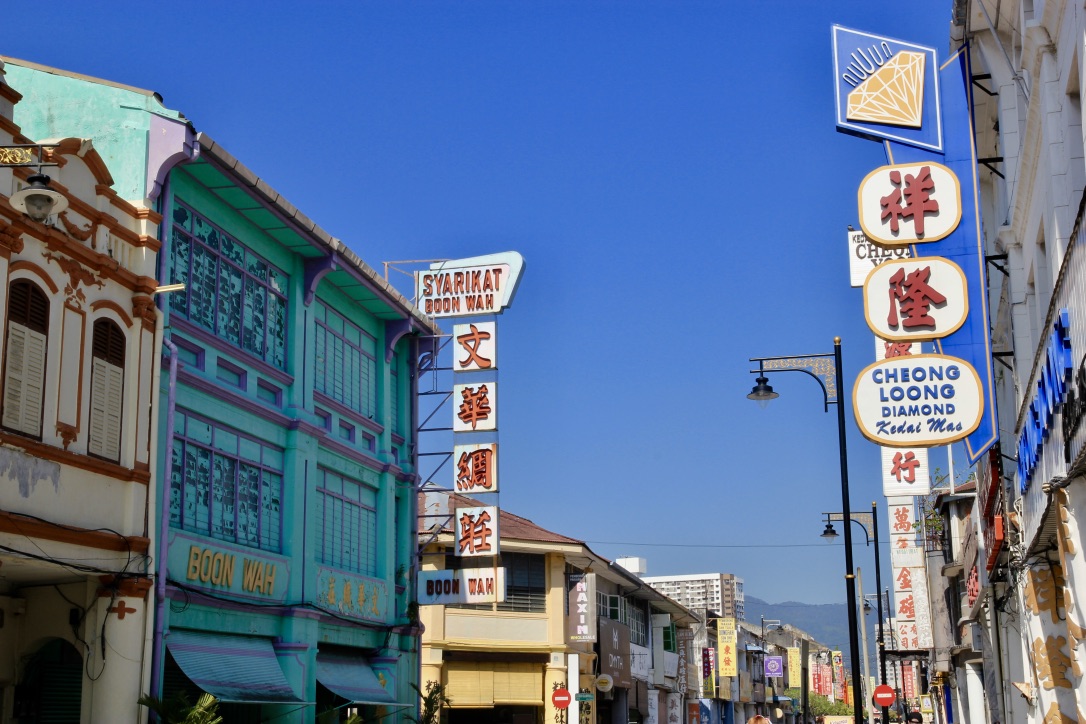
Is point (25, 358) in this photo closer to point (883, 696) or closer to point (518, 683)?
point (883, 696)

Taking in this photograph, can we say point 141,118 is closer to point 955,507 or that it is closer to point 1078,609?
point 1078,609

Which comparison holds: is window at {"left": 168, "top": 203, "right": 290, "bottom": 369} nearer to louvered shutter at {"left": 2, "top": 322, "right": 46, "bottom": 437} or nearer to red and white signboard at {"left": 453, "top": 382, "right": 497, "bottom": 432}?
louvered shutter at {"left": 2, "top": 322, "right": 46, "bottom": 437}

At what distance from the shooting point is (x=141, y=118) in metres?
19.3

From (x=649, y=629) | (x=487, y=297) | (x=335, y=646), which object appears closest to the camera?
(x=335, y=646)

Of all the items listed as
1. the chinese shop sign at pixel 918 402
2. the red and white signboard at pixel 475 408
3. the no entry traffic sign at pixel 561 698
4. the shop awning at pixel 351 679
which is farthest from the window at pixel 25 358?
the no entry traffic sign at pixel 561 698

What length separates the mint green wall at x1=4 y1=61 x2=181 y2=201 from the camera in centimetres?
1917

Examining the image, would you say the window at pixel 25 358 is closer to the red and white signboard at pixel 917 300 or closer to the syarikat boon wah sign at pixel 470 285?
the red and white signboard at pixel 917 300

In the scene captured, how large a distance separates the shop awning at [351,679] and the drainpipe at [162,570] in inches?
233

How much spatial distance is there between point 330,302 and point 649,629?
34149mm

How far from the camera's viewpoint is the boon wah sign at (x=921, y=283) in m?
16.4

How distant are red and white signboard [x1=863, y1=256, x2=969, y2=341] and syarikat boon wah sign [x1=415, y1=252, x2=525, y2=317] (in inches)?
559

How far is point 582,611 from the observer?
139ft

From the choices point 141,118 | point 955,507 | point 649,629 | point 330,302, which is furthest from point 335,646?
point 649,629

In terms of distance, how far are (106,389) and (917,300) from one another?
36.2ft
